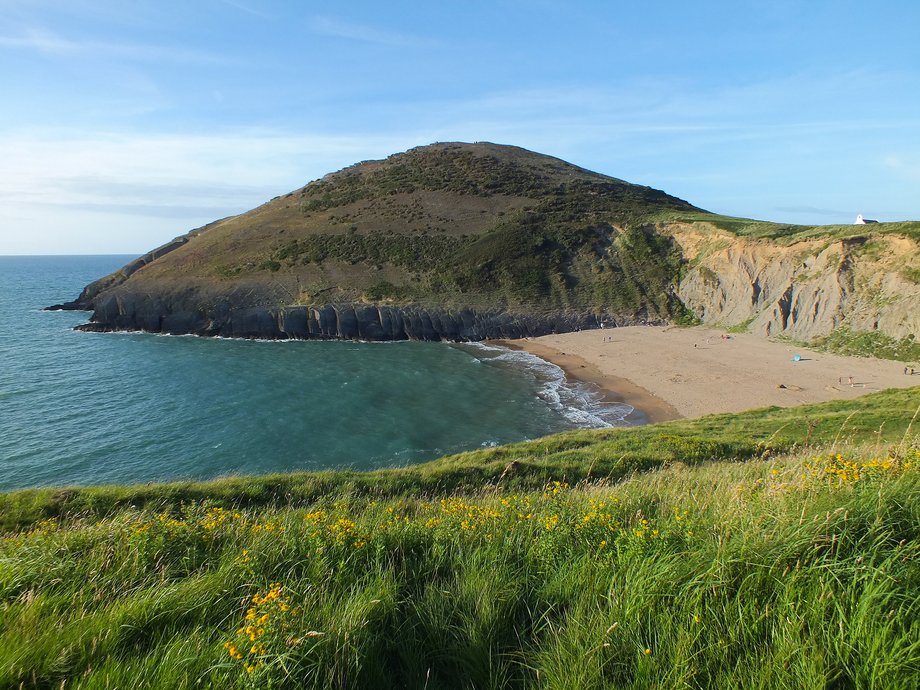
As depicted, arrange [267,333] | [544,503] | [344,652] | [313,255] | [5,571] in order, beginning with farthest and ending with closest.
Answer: [313,255]
[267,333]
[544,503]
[5,571]
[344,652]

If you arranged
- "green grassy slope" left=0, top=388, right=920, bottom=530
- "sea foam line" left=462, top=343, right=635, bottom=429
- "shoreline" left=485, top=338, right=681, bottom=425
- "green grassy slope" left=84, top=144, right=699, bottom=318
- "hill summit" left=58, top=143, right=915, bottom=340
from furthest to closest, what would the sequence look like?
"green grassy slope" left=84, top=144, right=699, bottom=318 < "hill summit" left=58, top=143, right=915, bottom=340 < "shoreline" left=485, top=338, right=681, bottom=425 < "sea foam line" left=462, top=343, right=635, bottom=429 < "green grassy slope" left=0, top=388, right=920, bottom=530

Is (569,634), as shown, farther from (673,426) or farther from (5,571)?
(673,426)

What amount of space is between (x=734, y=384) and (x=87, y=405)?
43102mm

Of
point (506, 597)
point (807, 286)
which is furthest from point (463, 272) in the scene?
point (506, 597)

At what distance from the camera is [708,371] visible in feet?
125

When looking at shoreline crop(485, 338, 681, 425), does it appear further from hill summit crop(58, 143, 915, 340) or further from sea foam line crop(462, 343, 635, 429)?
hill summit crop(58, 143, 915, 340)

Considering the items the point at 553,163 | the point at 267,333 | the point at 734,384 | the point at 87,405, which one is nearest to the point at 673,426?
the point at 734,384

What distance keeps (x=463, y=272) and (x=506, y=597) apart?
60731 mm

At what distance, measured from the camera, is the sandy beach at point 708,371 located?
3170 centimetres

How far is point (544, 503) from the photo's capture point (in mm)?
6680

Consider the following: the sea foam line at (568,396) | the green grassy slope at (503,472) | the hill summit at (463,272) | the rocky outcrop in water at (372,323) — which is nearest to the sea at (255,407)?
the sea foam line at (568,396)

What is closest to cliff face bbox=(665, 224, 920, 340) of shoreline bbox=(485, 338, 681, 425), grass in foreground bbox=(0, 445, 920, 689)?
shoreline bbox=(485, 338, 681, 425)

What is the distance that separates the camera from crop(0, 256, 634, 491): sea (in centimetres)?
2392

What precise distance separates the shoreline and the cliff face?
18650 millimetres
